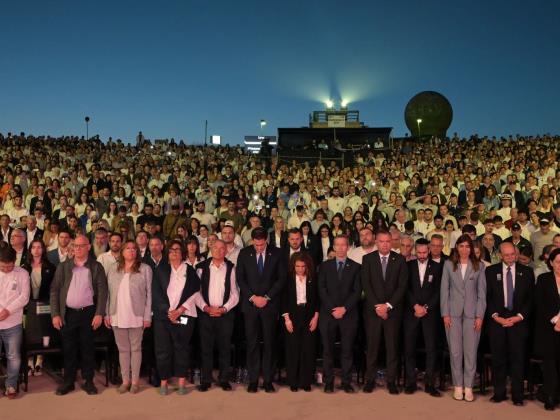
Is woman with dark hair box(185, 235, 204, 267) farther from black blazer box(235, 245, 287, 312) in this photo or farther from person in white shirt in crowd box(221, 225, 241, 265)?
black blazer box(235, 245, 287, 312)

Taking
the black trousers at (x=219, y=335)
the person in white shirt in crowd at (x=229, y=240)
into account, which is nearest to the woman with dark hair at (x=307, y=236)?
the person in white shirt in crowd at (x=229, y=240)

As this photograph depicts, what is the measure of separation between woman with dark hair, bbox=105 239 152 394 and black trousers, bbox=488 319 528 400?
Result: 401 centimetres

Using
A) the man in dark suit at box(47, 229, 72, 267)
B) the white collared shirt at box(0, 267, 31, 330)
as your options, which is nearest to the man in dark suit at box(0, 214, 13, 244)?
the man in dark suit at box(47, 229, 72, 267)

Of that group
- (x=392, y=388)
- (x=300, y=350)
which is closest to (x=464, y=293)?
(x=392, y=388)

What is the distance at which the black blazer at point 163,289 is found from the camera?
6.29 meters

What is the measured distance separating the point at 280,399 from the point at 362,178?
9.72 m

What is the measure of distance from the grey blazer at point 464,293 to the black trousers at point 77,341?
417 centimetres

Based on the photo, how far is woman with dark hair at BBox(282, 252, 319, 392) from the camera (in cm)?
A: 646

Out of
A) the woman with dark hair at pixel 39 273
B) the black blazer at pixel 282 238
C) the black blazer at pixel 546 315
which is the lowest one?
the black blazer at pixel 546 315

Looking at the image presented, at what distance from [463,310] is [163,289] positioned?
3514mm

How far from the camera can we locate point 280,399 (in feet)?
19.9

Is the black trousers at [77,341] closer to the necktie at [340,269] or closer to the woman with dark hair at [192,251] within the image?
the woman with dark hair at [192,251]

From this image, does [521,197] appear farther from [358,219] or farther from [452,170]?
[358,219]

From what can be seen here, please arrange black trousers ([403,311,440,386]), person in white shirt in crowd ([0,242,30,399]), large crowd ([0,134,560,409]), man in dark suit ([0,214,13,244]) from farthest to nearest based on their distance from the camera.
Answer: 1. man in dark suit ([0,214,13,244])
2. black trousers ([403,311,440,386])
3. large crowd ([0,134,560,409])
4. person in white shirt in crowd ([0,242,30,399])
